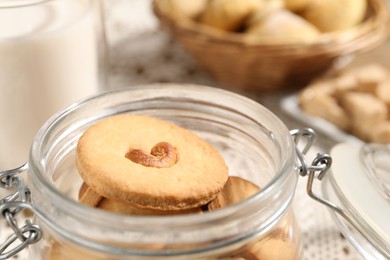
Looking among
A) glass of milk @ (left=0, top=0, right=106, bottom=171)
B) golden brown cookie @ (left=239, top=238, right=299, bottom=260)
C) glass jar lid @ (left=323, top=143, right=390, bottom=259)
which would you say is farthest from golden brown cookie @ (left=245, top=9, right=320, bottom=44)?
golden brown cookie @ (left=239, top=238, right=299, bottom=260)

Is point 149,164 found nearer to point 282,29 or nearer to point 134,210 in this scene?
point 134,210

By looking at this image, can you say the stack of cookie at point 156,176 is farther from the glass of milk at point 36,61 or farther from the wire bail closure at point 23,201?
the glass of milk at point 36,61

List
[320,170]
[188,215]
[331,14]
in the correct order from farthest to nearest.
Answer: [331,14], [320,170], [188,215]

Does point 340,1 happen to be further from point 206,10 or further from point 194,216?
point 194,216

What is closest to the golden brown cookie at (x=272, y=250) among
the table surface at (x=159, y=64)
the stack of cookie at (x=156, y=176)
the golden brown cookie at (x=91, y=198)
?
the stack of cookie at (x=156, y=176)

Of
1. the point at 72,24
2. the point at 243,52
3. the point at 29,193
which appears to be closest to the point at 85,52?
the point at 72,24

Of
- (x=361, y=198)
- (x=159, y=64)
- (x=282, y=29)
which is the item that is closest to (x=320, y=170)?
(x=361, y=198)
